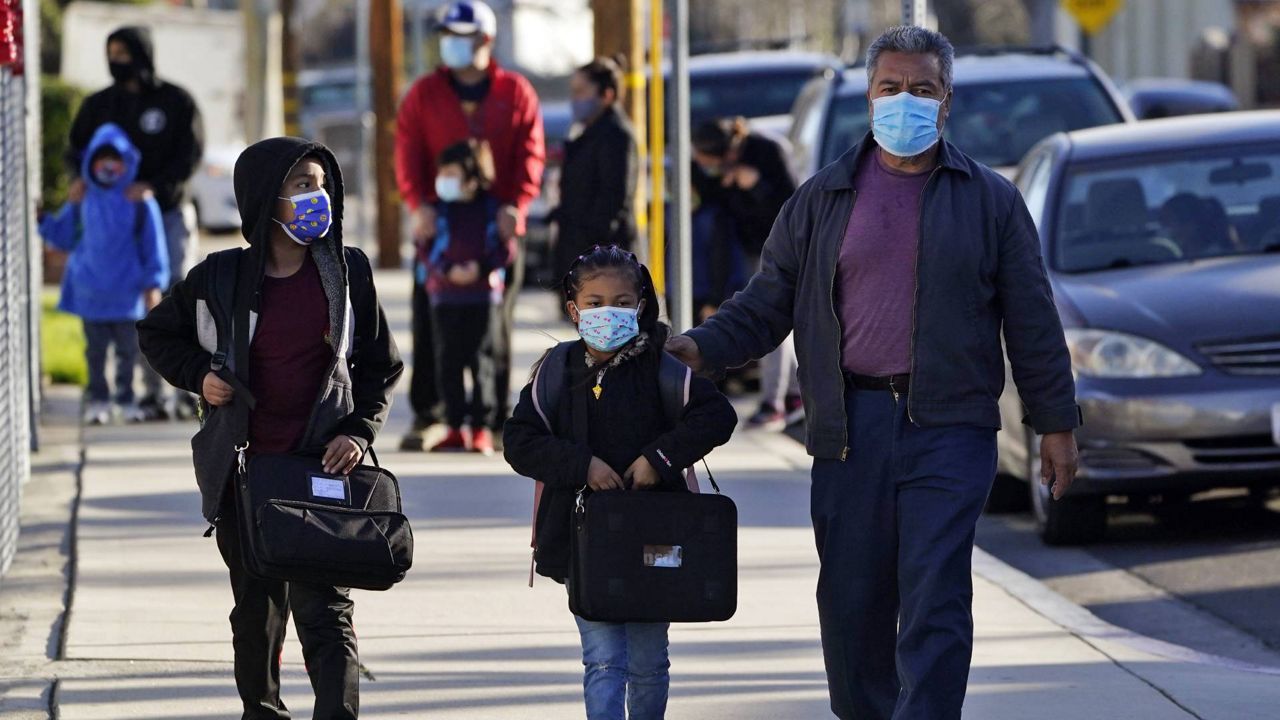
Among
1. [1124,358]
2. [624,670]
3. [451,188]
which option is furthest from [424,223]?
[624,670]

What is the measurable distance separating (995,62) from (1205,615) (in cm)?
642

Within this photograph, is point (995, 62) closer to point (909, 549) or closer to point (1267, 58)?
point (909, 549)

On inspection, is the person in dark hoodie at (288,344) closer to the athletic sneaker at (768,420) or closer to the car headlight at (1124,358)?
the car headlight at (1124,358)

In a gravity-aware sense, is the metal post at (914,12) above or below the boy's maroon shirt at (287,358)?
above

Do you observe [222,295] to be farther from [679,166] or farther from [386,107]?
[386,107]

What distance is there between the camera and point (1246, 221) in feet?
32.3

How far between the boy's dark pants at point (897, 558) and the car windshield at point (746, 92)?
12.1m

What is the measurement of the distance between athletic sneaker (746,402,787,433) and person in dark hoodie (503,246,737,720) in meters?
7.23

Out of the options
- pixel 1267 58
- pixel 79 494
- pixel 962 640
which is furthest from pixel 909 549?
pixel 1267 58

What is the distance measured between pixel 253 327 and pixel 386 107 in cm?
1901

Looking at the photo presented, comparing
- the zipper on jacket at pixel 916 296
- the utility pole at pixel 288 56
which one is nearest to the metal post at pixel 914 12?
the zipper on jacket at pixel 916 296

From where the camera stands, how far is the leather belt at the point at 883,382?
5301 millimetres

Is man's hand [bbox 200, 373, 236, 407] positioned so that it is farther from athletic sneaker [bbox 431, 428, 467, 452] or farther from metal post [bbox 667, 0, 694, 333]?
athletic sneaker [bbox 431, 428, 467, 452]

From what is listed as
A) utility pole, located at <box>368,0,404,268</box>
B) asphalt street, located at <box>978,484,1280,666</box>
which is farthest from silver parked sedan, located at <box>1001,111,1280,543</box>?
utility pole, located at <box>368,0,404,268</box>
